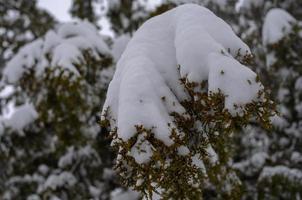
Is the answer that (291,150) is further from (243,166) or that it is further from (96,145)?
(96,145)

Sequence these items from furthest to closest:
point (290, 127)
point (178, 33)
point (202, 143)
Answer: point (290, 127) → point (178, 33) → point (202, 143)

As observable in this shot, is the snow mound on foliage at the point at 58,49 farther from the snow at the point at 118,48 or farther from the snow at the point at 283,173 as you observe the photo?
the snow at the point at 283,173

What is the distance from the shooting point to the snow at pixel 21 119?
7055 millimetres

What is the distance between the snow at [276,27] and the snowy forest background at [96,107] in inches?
0.6

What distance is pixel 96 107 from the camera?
664 centimetres

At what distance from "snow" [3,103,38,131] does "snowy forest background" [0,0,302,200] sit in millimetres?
16

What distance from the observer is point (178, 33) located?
2.96 metres

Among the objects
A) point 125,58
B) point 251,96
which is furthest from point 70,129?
point 251,96

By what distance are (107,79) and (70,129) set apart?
0.85 metres

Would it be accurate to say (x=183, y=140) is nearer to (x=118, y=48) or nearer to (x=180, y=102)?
(x=180, y=102)

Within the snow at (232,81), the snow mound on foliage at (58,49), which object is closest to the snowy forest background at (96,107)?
the snow mound on foliage at (58,49)

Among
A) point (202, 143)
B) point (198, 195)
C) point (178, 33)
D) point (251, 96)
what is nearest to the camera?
point (251, 96)

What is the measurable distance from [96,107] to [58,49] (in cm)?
137

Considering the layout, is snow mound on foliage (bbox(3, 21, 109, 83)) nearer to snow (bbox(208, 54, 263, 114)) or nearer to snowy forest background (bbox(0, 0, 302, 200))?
snowy forest background (bbox(0, 0, 302, 200))
